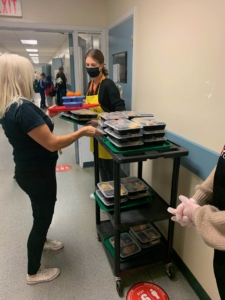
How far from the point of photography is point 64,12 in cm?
279

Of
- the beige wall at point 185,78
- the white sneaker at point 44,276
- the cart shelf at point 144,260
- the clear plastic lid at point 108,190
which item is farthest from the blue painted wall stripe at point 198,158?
the white sneaker at point 44,276

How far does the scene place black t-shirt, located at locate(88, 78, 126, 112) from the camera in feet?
6.16

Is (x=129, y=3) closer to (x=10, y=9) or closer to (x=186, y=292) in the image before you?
(x=10, y=9)

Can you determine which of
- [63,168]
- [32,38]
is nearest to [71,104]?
[63,168]

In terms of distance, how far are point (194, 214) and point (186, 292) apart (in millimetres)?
1051

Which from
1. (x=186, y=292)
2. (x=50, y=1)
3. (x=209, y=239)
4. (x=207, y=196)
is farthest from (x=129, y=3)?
(x=186, y=292)

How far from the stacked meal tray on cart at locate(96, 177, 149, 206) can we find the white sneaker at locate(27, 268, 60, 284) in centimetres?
64

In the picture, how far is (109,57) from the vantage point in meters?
2.91

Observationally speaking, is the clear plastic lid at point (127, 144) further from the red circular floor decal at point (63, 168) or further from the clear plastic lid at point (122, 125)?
the red circular floor decal at point (63, 168)

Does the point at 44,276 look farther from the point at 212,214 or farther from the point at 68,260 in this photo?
the point at 212,214

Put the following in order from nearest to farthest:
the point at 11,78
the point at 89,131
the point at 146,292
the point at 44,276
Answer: the point at 11,78
the point at 89,131
the point at 146,292
the point at 44,276

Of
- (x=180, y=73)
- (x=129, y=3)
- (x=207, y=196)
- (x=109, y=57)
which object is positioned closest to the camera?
(x=207, y=196)

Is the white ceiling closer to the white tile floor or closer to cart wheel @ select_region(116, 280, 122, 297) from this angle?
the white tile floor

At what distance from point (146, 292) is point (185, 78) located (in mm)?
1415
